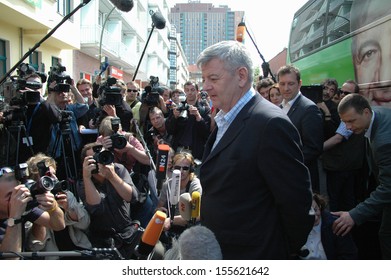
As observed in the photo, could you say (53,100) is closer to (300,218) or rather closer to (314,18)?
(300,218)

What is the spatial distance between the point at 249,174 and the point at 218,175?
0.17 m

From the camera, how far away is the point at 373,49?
4.53m

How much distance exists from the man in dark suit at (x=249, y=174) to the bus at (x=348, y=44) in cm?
289

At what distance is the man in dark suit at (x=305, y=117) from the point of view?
3562mm

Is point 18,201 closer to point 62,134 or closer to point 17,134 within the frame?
point 17,134

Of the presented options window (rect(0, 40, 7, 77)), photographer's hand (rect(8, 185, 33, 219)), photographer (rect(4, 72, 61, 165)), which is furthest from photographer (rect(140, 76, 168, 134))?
window (rect(0, 40, 7, 77))

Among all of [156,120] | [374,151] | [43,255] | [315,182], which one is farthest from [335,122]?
[43,255]

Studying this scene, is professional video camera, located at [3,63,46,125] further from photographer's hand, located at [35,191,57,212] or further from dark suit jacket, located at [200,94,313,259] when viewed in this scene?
dark suit jacket, located at [200,94,313,259]

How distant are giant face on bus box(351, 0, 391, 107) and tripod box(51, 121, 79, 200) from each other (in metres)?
3.62

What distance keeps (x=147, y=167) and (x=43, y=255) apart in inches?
105

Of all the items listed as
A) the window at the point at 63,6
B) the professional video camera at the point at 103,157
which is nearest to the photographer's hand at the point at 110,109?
the professional video camera at the point at 103,157

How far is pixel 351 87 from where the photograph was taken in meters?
4.55

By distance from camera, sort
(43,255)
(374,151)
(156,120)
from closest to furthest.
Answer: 1. (43,255)
2. (374,151)
3. (156,120)

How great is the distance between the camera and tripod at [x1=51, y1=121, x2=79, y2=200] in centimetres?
419
